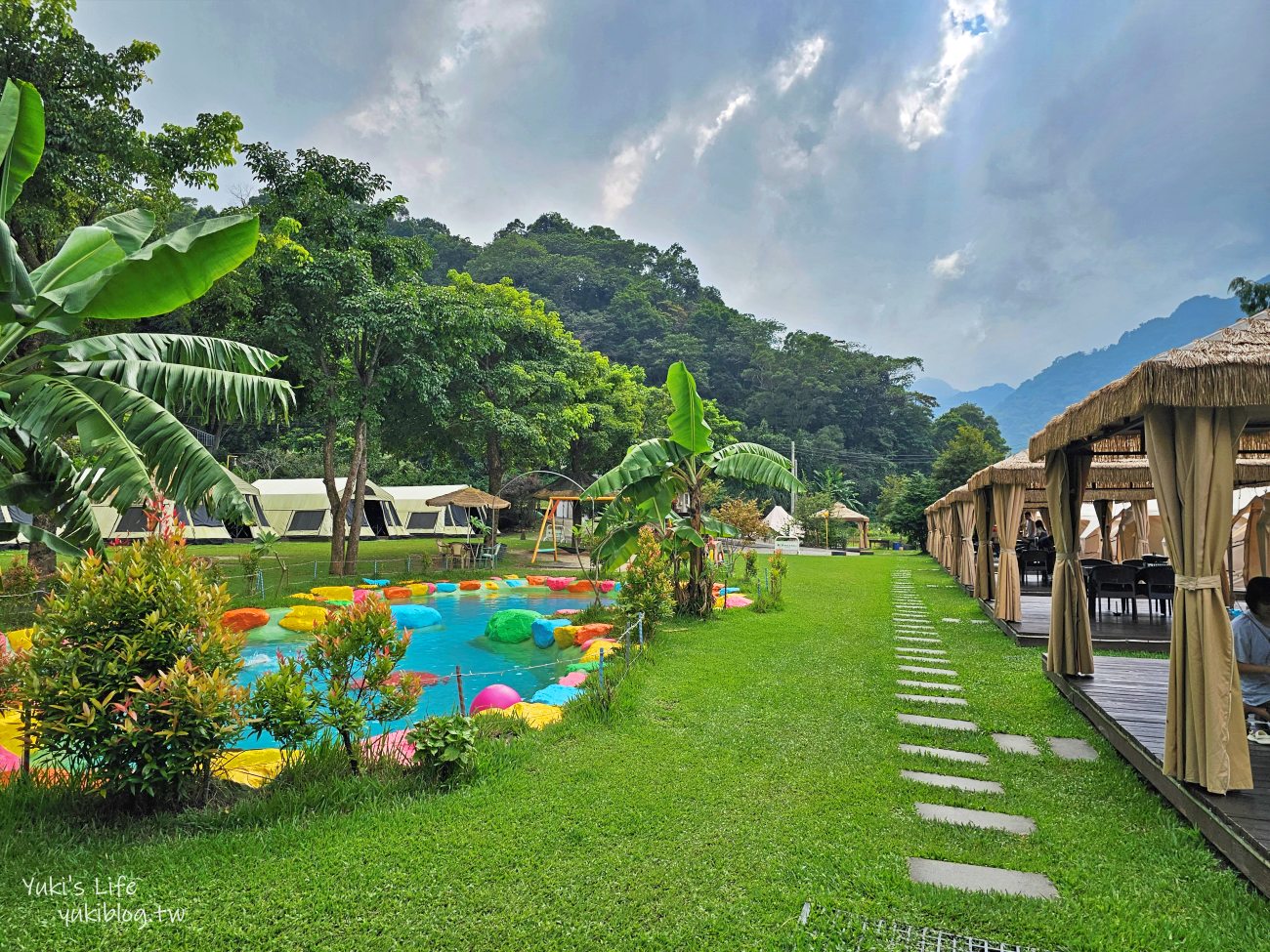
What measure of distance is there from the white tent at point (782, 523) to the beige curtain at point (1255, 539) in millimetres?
26332

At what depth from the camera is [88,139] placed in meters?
10.8

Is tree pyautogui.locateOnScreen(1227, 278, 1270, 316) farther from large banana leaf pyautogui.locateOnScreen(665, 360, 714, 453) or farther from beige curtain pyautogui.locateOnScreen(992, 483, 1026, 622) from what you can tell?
large banana leaf pyautogui.locateOnScreen(665, 360, 714, 453)

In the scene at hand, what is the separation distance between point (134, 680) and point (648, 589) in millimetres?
7027

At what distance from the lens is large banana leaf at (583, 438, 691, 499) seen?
10.5 metres

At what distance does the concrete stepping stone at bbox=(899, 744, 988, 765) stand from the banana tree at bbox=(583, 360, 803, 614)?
A: 19.2ft

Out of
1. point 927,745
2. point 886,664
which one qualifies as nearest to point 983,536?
point 886,664

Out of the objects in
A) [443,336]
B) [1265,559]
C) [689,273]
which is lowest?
[1265,559]

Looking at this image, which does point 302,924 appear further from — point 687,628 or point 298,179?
point 298,179

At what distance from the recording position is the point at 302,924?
2867 millimetres

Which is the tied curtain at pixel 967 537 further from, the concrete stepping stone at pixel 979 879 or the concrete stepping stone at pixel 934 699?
the concrete stepping stone at pixel 979 879

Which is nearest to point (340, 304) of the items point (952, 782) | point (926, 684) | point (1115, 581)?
point (926, 684)

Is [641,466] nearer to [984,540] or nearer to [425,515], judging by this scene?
[984,540]

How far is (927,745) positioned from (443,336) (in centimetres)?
1593

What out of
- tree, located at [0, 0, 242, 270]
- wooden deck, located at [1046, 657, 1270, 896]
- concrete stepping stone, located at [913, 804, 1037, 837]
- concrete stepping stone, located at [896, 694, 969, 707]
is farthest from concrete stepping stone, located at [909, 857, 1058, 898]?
tree, located at [0, 0, 242, 270]
